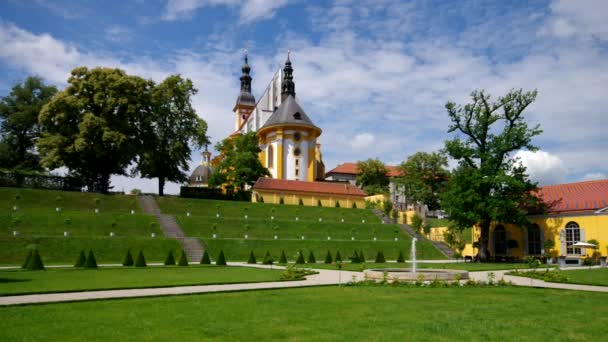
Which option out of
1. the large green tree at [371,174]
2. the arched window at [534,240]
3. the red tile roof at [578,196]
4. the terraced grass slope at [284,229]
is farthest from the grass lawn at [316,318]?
the large green tree at [371,174]

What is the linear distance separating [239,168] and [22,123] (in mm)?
25745

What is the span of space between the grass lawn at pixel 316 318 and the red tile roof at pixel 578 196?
92.9 ft

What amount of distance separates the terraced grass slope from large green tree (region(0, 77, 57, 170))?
60.9 feet

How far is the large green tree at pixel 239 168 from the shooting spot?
2534 inches

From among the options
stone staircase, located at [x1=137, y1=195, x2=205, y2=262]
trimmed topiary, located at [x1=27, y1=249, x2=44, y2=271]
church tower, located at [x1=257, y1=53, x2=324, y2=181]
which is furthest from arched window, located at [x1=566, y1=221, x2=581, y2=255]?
church tower, located at [x1=257, y1=53, x2=324, y2=181]

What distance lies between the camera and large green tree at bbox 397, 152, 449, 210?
7288 centimetres

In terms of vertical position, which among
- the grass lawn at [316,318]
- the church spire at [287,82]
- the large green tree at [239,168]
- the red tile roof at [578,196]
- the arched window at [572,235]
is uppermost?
the church spire at [287,82]

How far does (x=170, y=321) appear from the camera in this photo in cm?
1010

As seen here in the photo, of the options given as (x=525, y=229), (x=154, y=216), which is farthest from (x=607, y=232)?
(x=154, y=216)

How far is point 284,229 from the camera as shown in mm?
46125

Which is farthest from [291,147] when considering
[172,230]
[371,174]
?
[172,230]

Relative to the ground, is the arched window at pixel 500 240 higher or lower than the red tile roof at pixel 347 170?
lower

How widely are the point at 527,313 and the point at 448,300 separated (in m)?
2.56

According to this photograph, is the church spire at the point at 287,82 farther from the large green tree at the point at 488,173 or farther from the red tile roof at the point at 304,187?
the large green tree at the point at 488,173
